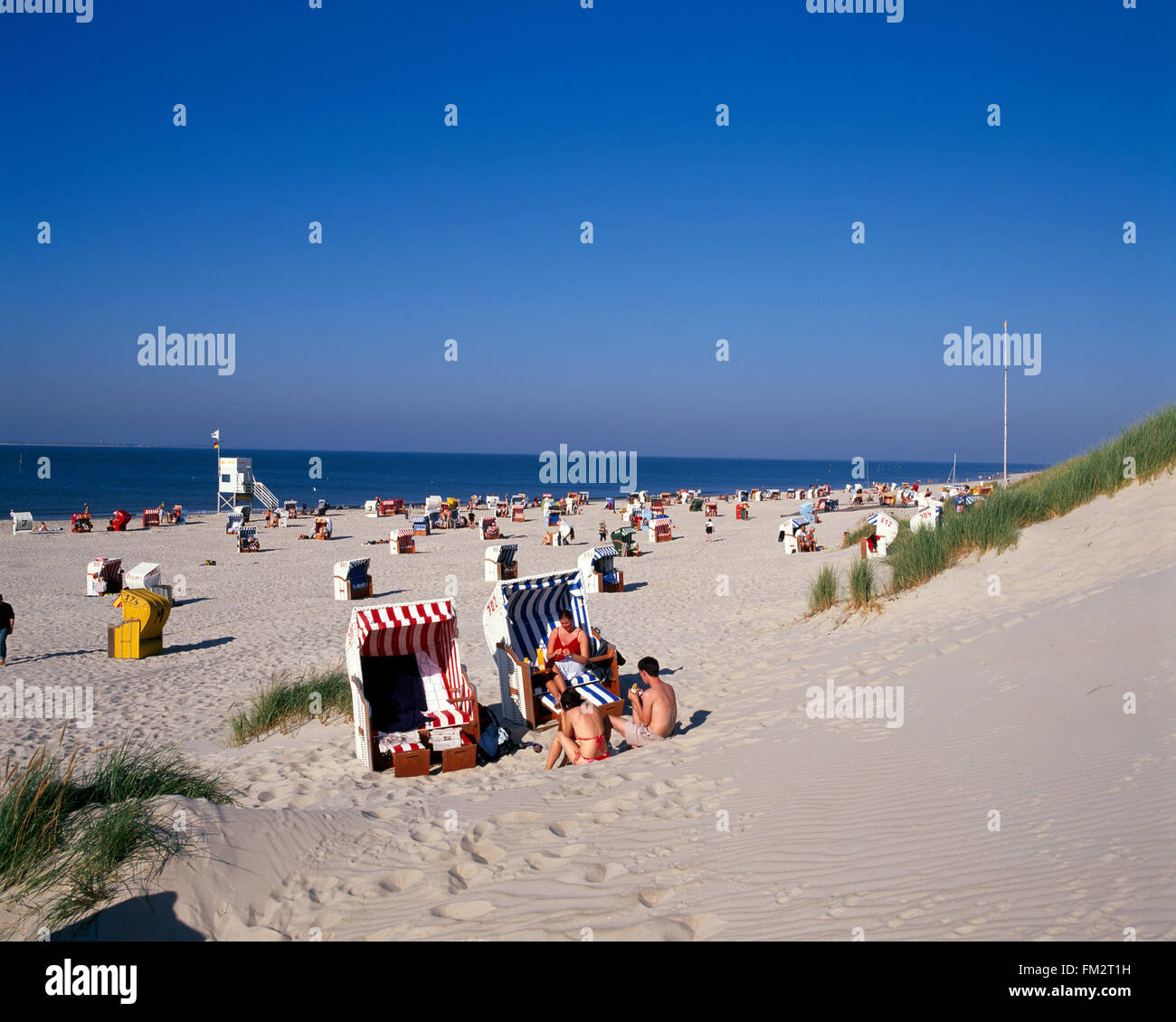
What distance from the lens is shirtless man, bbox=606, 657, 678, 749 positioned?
6.76 metres

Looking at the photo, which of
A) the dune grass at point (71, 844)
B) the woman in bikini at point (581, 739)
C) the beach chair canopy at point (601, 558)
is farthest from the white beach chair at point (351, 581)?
the dune grass at point (71, 844)

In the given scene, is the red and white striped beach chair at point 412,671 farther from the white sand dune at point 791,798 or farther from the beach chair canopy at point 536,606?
the beach chair canopy at point 536,606

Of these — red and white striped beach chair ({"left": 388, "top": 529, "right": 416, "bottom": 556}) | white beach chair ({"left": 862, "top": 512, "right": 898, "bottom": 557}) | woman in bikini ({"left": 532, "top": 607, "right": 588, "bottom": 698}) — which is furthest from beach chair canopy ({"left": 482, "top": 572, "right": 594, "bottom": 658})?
red and white striped beach chair ({"left": 388, "top": 529, "right": 416, "bottom": 556})

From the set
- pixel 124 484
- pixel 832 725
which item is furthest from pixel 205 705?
pixel 124 484

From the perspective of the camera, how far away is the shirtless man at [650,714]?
676 cm

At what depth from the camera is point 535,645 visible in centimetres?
917

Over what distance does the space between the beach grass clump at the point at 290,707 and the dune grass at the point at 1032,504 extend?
7427mm

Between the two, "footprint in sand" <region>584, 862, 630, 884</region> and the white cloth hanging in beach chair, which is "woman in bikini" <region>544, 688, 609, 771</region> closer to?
"footprint in sand" <region>584, 862, 630, 884</region>

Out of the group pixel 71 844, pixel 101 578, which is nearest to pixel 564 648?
pixel 71 844

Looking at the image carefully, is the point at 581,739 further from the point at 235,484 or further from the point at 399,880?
the point at 235,484
